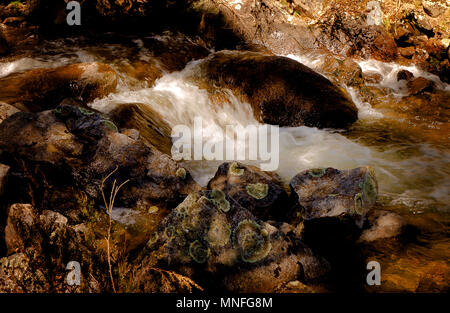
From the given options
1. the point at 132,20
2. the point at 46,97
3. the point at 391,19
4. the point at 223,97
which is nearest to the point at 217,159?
the point at 223,97

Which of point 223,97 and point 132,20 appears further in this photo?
point 132,20

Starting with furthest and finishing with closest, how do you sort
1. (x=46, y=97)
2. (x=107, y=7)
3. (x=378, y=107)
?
(x=107, y=7) → (x=378, y=107) → (x=46, y=97)

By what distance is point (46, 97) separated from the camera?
5.13 metres

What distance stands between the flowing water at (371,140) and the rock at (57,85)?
12.2 inches

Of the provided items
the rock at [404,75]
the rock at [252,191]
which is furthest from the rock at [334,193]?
A: the rock at [404,75]

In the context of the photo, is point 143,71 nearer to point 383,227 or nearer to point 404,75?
point 383,227

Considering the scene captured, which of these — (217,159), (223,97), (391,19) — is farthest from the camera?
(391,19)

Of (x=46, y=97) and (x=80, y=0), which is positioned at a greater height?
(x=80, y=0)

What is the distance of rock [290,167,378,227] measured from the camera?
323 centimetres

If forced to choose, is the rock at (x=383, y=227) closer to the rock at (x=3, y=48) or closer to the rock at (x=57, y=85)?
the rock at (x=57, y=85)

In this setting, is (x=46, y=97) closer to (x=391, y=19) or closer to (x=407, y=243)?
(x=407, y=243)

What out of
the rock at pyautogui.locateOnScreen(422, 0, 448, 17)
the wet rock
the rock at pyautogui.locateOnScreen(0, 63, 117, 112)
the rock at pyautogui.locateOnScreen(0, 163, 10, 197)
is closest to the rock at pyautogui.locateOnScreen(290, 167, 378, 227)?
the rock at pyautogui.locateOnScreen(0, 163, 10, 197)

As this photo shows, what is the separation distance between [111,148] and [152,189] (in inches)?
25.3

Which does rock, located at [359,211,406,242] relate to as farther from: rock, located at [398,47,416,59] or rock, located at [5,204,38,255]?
rock, located at [398,47,416,59]
